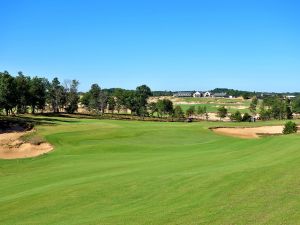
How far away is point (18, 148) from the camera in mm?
47031

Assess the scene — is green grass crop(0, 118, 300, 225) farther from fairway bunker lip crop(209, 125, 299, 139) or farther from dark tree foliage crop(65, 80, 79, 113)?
dark tree foliage crop(65, 80, 79, 113)

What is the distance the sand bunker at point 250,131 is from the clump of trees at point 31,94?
129ft

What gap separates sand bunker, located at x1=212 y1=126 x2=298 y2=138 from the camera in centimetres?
6103

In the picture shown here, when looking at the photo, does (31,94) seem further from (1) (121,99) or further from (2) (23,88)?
(1) (121,99)

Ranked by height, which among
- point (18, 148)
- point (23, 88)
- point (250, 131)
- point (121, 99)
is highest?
point (23, 88)

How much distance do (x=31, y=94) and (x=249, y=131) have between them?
59.2 metres

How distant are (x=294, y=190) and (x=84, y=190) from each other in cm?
987

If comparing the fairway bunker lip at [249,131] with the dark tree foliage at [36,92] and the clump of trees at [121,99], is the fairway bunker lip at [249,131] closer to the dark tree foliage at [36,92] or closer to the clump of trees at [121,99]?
the dark tree foliage at [36,92]

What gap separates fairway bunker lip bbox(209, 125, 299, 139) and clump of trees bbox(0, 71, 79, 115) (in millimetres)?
38882

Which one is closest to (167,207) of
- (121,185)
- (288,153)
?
(121,185)

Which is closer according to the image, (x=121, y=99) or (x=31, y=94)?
(x=31, y=94)

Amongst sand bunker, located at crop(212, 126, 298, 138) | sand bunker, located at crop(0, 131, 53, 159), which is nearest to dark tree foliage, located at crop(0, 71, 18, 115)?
sand bunker, located at crop(0, 131, 53, 159)

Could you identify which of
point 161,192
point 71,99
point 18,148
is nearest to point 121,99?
point 71,99

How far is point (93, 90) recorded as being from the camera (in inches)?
6171
